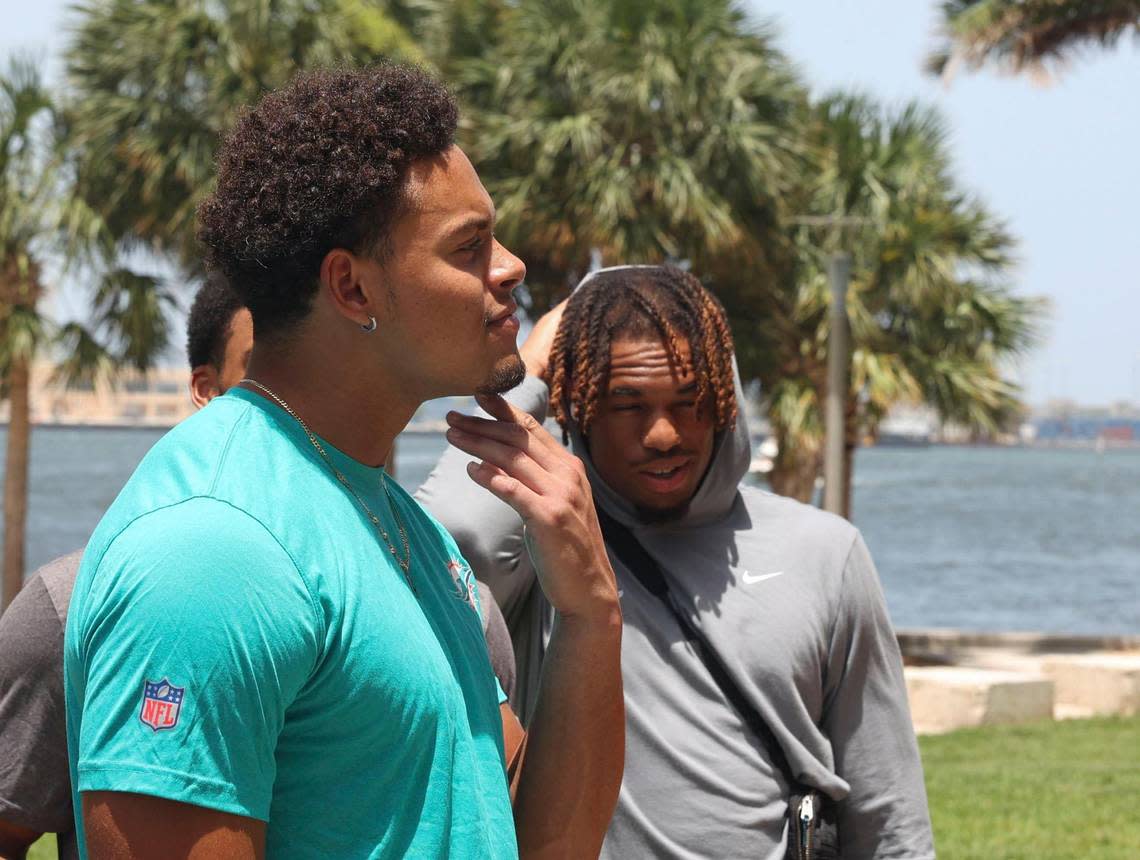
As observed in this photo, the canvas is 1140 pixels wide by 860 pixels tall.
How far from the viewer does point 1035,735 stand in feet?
36.9

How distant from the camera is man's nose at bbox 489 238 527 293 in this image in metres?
1.68

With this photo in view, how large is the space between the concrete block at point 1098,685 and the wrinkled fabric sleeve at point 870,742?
406 inches

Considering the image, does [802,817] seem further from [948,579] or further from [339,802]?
[948,579]

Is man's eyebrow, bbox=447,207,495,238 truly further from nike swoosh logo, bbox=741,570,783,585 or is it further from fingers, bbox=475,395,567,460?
nike swoosh logo, bbox=741,570,783,585

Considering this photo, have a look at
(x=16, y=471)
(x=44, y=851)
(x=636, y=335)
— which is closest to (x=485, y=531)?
(x=636, y=335)

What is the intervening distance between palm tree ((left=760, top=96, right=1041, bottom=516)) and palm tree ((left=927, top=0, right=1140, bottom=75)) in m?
1.18

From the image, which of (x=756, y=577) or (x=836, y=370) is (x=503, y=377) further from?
(x=836, y=370)

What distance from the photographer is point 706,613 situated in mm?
2678

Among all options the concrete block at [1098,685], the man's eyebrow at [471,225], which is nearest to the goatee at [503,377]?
the man's eyebrow at [471,225]

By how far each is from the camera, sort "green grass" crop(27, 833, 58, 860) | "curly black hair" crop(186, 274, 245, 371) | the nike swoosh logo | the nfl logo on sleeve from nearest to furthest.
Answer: the nfl logo on sleeve, the nike swoosh logo, "curly black hair" crop(186, 274, 245, 371), "green grass" crop(27, 833, 58, 860)

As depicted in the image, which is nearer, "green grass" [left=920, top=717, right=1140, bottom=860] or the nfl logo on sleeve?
the nfl logo on sleeve

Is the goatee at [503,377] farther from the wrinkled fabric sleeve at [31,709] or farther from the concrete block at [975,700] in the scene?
the concrete block at [975,700]

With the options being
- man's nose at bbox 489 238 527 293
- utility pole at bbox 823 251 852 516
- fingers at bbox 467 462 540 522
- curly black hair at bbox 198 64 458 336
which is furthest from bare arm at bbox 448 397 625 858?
utility pole at bbox 823 251 852 516

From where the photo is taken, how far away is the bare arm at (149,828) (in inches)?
52.8
